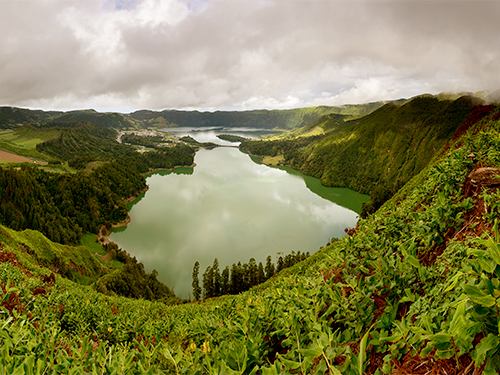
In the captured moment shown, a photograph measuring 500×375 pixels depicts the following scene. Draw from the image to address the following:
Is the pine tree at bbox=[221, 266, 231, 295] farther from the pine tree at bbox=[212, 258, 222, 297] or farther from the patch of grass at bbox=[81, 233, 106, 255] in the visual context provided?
the patch of grass at bbox=[81, 233, 106, 255]

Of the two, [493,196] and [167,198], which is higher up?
[493,196]

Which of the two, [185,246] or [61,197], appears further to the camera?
[61,197]

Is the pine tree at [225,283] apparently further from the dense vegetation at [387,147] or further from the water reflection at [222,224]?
the dense vegetation at [387,147]

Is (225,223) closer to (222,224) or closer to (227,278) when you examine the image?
(222,224)

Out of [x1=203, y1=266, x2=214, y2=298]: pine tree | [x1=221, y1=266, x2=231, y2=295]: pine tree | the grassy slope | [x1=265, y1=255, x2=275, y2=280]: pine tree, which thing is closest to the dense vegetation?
[x1=265, y1=255, x2=275, y2=280]: pine tree

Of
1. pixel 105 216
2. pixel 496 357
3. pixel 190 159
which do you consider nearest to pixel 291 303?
pixel 496 357

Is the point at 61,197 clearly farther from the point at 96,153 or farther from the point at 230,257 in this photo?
the point at 96,153

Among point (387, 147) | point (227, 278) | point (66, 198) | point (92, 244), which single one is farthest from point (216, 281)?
point (387, 147)
